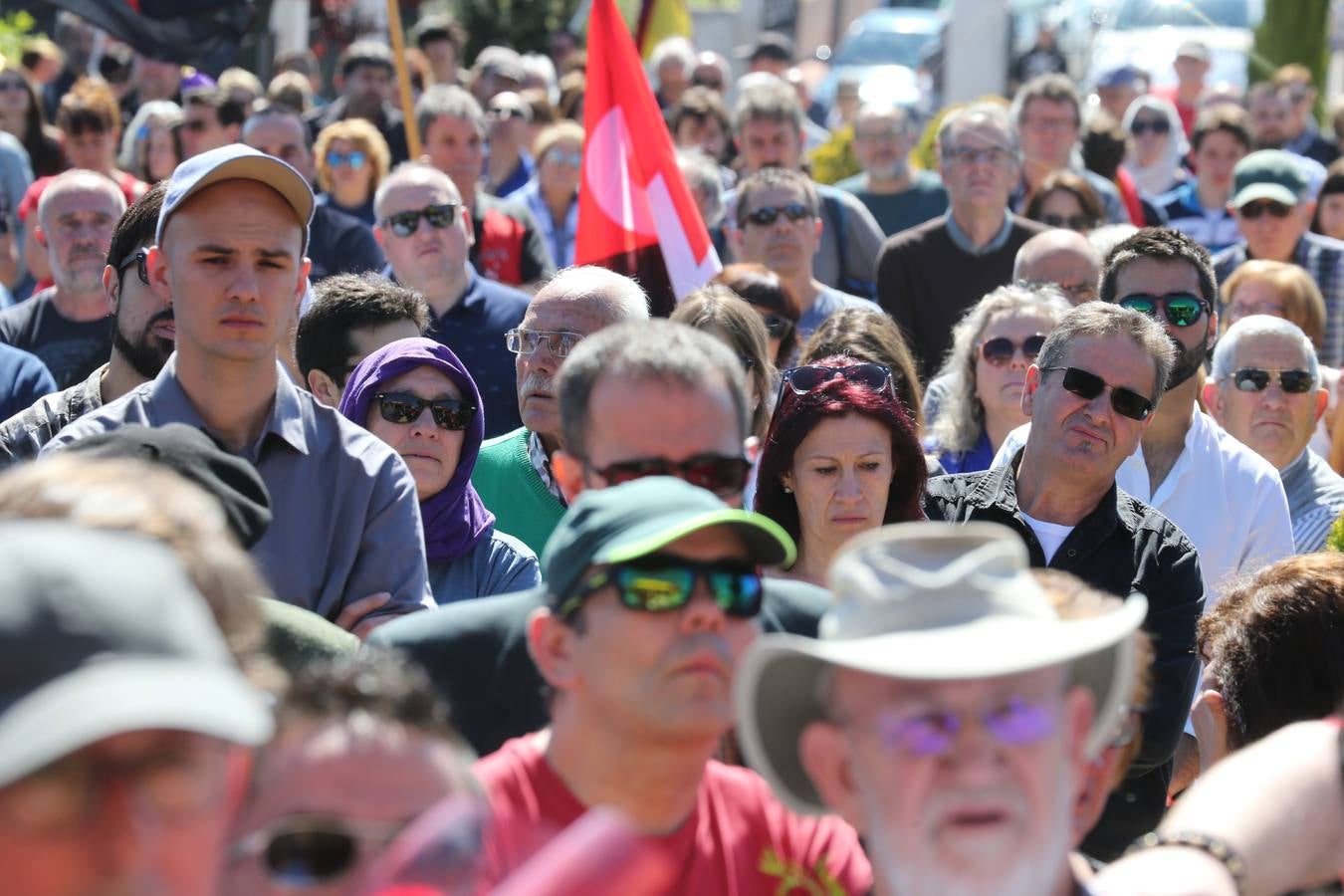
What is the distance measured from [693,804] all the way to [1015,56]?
675 inches

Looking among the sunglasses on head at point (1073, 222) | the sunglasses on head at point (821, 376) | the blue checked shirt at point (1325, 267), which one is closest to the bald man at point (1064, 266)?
the sunglasses on head at point (1073, 222)

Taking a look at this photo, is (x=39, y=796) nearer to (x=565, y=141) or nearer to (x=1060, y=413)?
(x=1060, y=413)

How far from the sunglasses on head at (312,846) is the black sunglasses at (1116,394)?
11.1 ft

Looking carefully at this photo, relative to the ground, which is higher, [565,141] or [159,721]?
[159,721]

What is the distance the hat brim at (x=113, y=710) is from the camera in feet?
5.39

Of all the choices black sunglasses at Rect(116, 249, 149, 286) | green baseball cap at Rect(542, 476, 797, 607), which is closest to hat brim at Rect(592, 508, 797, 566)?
green baseball cap at Rect(542, 476, 797, 607)

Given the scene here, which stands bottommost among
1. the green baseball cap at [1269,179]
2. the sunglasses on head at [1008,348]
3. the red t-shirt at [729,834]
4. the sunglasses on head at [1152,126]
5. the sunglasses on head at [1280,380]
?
the sunglasses on head at [1280,380]

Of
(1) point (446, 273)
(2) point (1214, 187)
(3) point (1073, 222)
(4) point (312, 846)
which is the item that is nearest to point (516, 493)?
(1) point (446, 273)

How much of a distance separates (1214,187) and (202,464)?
8480 millimetres

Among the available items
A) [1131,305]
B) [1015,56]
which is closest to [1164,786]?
[1131,305]

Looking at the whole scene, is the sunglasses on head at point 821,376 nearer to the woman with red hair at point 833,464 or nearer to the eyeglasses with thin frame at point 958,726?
the woman with red hair at point 833,464

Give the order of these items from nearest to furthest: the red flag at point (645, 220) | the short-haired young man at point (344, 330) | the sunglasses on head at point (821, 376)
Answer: the sunglasses on head at point (821, 376) < the short-haired young man at point (344, 330) < the red flag at point (645, 220)

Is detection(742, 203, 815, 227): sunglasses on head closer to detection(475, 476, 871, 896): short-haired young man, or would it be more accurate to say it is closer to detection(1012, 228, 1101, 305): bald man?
detection(1012, 228, 1101, 305): bald man

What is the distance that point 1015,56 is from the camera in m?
18.9
